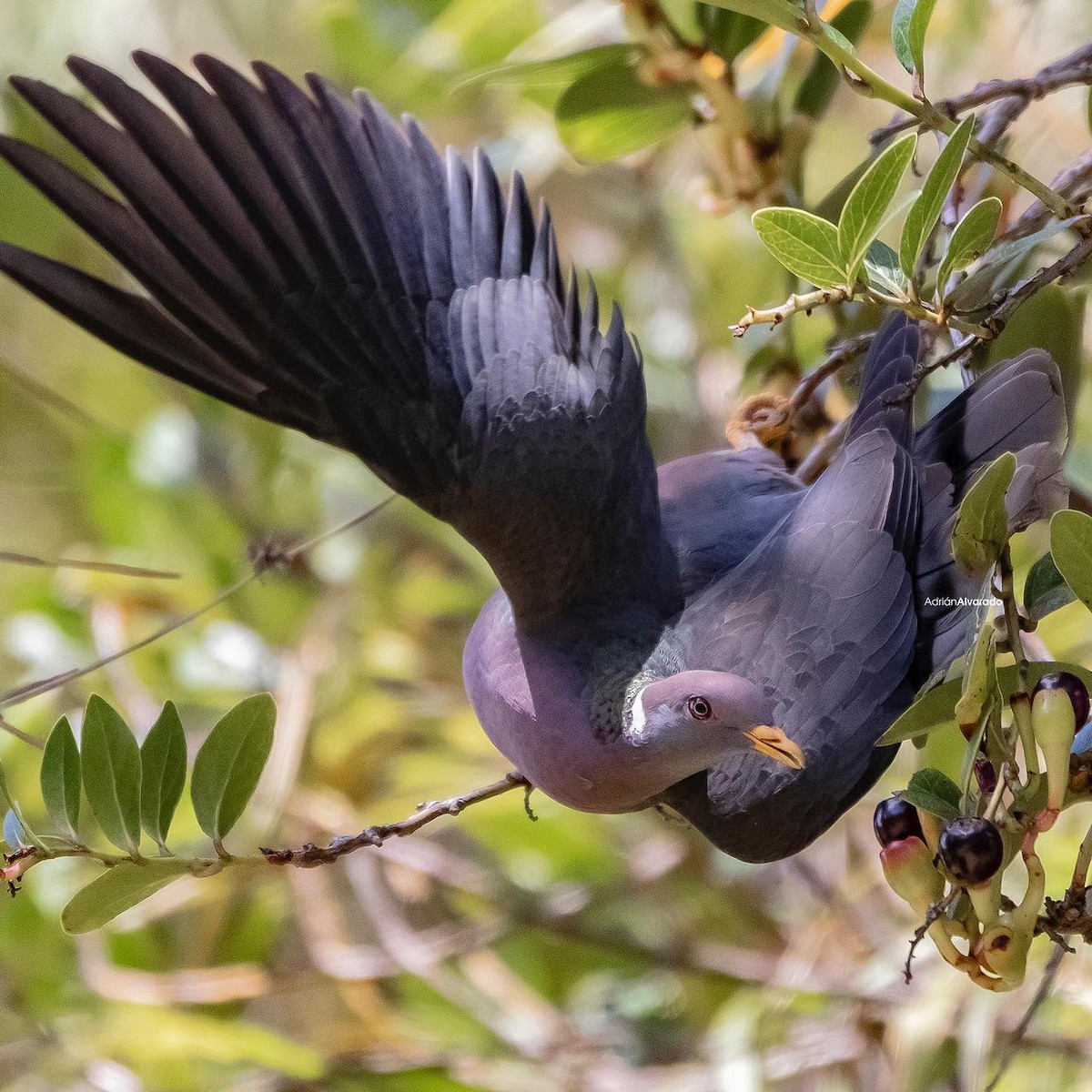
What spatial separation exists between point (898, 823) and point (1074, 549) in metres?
0.19

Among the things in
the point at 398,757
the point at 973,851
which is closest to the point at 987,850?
the point at 973,851

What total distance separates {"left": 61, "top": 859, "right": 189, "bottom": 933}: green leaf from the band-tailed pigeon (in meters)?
0.32

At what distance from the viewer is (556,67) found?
1.21 metres

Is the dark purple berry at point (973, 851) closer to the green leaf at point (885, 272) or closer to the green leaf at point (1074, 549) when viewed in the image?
the green leaf at point (1074, 549)

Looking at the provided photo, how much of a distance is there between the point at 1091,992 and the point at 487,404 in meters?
1.02

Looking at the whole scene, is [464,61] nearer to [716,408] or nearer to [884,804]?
[716,408]

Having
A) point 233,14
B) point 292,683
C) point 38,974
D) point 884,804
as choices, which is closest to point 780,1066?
point 292,683

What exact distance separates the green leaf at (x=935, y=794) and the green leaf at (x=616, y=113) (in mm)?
751

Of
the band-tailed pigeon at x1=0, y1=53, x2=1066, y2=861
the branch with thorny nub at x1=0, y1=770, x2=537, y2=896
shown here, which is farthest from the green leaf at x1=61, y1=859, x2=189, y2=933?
the band-tailed pigeon at x1=0, y1=53, x2=1066, y2=861

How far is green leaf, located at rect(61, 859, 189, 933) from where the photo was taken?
863 millimetres

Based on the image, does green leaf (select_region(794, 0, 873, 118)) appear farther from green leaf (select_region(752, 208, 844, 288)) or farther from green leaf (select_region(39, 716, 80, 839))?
green leaf (select_region(39, 716, 80, 839))

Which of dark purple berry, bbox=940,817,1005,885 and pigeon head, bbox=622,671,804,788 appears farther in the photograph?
pigeon head, bbox=622,671,804,788

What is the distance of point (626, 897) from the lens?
2111 millimetres

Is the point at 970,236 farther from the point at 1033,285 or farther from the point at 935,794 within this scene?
the point at 935,794
